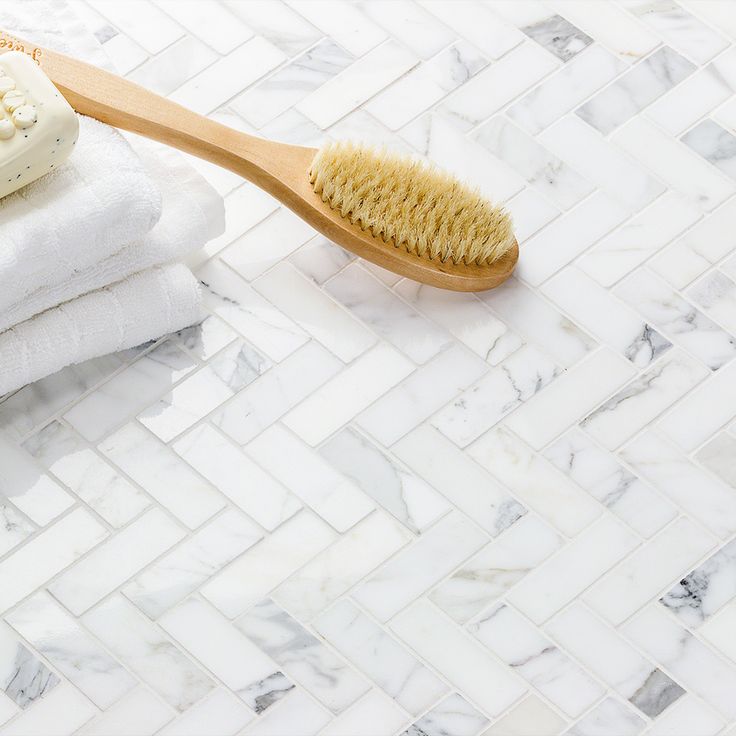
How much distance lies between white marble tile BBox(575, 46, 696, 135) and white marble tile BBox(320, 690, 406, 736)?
65 centimetres

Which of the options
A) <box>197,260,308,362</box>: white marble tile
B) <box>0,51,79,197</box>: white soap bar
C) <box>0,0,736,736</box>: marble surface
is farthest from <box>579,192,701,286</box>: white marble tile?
<box>0,51,79,197</box>: white soap bar

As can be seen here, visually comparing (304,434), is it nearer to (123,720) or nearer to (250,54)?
(123,720)

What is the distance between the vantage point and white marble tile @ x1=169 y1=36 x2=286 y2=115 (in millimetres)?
1384

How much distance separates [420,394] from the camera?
1.24 metres

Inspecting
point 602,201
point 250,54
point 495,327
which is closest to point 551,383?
point 495,327

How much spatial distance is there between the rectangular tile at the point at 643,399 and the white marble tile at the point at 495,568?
11cm

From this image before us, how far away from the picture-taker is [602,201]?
4.39 feet

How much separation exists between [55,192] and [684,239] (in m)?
0.63

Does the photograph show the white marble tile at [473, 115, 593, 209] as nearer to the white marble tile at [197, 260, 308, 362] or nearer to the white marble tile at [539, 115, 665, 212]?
the white marble tile at [539, 115, 665, 212]

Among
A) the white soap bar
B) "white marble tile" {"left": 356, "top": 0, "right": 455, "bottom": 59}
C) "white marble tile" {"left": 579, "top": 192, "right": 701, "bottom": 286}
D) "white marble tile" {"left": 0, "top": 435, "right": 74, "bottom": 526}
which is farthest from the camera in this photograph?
"white marble tile" {"left": 356, "top": 0, "right": 455, "bottom": 59}

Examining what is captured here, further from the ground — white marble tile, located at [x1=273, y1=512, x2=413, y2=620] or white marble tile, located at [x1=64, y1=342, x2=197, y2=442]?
white marble tile, located at [x1=64, y1=342, x2=197, y2=442]

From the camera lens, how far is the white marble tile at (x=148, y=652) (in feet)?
3.70

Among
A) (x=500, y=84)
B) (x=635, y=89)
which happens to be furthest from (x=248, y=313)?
(x=635, y=89)

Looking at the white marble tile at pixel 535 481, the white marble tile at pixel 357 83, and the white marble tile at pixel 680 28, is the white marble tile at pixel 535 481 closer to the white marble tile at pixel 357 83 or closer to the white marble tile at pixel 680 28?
the white marble tile at pixel 357 83
